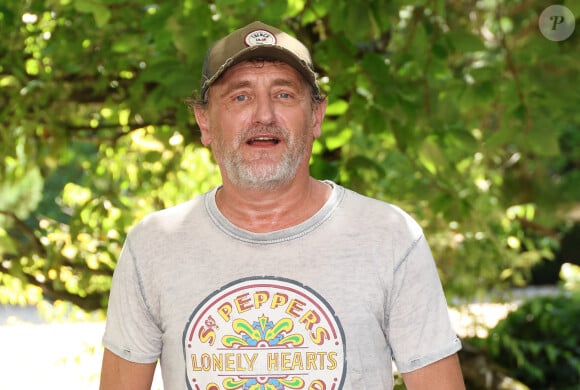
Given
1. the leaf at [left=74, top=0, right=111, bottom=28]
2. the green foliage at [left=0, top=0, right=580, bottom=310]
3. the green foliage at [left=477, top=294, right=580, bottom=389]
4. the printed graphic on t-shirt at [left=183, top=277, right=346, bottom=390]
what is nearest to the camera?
the printed graphic on t-shirt at [left=183, top=277, right=346, bottom=390]

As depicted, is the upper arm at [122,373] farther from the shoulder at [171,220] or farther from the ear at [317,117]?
the ear at [317,117]

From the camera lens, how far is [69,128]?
456cm

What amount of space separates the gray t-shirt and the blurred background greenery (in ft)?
2.74

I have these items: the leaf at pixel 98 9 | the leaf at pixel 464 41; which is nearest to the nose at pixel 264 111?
the leaf at pixel 98 9

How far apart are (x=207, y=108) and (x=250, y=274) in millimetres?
443

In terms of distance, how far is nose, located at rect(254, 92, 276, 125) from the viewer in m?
2.11

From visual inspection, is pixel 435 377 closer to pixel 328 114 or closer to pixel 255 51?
pixel 255 51

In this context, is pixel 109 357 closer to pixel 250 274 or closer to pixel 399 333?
pixel 250 274

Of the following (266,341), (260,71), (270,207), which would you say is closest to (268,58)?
(260,71)

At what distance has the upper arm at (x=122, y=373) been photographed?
219 cm

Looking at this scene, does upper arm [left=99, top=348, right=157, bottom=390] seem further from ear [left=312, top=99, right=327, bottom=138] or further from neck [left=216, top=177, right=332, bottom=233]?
ear [left=312, top=99, right=327, bottom=138]

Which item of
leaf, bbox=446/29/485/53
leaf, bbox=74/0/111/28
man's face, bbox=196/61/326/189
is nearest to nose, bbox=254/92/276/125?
man's face, bbox=196/61/326/189

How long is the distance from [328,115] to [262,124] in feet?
5.20

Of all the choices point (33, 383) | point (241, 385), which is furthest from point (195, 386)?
point (33, 383)
